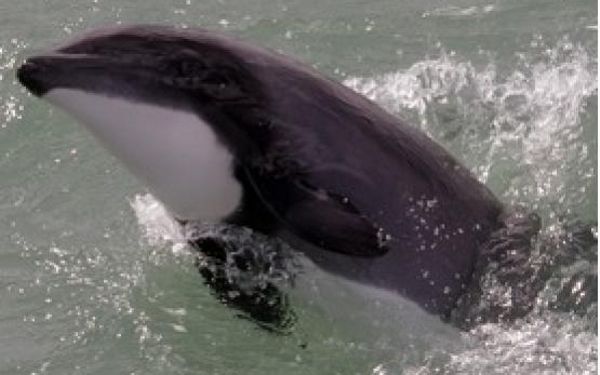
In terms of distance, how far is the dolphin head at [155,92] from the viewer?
559cm

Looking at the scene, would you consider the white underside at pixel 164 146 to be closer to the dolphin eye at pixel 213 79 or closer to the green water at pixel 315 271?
the dolphin eye at pixel 213 79

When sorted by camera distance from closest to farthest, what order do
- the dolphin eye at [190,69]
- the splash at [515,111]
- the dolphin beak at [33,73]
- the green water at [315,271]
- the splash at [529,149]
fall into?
the dolphin beak at [33,73] < the dolphin eye at [190,69] < the splash at [529,149] < the green water at [315,271] < the splash at [515,111]

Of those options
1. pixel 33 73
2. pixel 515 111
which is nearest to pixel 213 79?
pixel 33 73

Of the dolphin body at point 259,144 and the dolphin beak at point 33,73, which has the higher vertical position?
the dolphin beak at point 33,73

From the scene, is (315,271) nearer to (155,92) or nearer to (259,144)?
(259,144)

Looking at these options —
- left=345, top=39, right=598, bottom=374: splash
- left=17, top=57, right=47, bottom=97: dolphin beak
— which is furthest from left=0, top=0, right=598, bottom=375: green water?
left=17, top=57, right=47, bottom=97: dolphin beak

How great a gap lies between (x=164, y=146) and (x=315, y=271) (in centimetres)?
95

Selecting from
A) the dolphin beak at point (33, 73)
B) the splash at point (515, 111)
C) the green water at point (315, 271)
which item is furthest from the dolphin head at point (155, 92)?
the splash at point (515, 111)

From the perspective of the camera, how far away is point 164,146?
18.8 feet

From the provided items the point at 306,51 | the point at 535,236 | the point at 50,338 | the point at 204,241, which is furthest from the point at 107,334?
the point at 306,51

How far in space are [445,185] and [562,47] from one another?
10.5ft

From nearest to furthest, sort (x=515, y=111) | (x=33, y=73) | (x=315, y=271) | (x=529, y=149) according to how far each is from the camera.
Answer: (x=33, y=73) < (x=315, y=271) < (x=529, y=149) < (x=515, y=111)

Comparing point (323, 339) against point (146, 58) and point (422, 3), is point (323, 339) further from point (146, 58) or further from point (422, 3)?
point (422, 3)

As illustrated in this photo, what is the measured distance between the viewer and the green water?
239 inches
